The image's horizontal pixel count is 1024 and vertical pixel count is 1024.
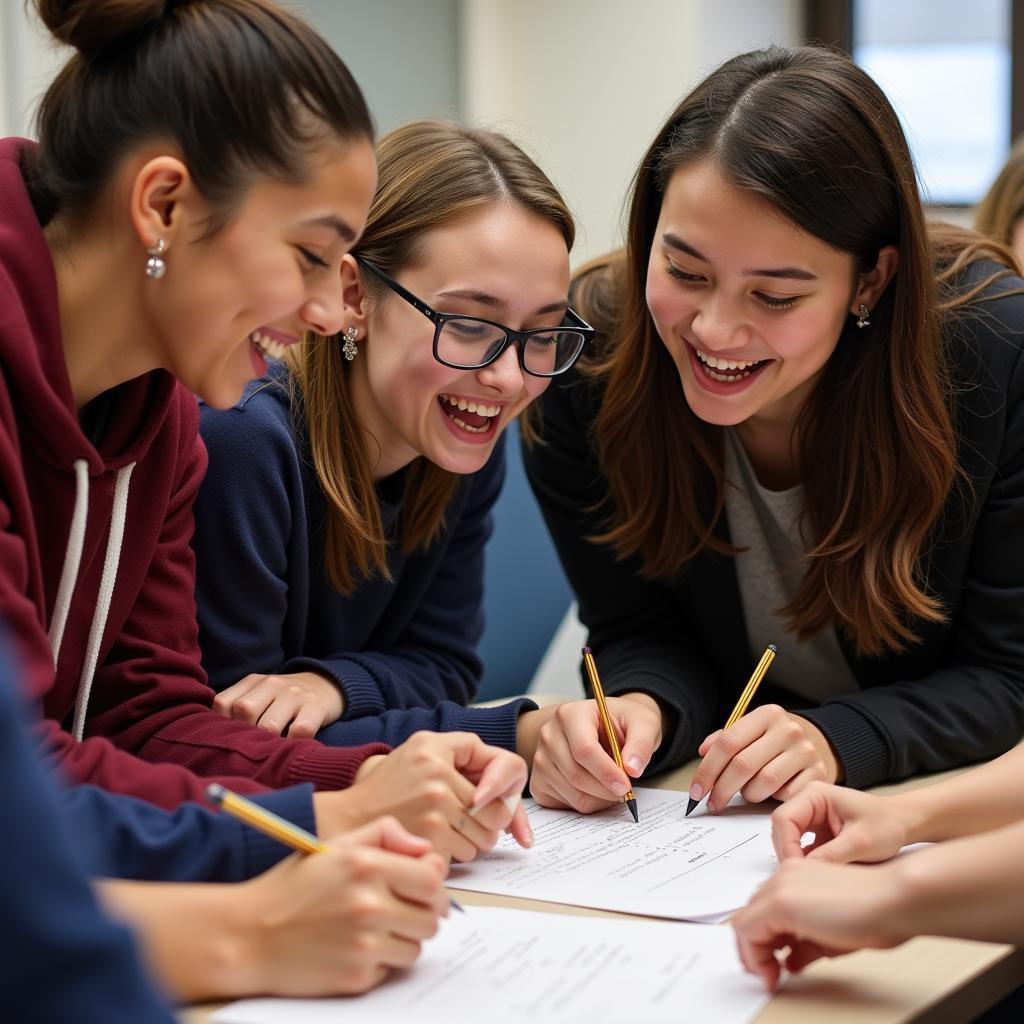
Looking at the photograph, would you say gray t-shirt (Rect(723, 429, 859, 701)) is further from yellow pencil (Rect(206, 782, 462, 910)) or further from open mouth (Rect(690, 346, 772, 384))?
yellow pencil (Rect(206, 782, 462, 910))

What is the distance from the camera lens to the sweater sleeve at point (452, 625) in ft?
5.12

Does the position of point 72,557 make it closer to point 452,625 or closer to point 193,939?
point 193,939

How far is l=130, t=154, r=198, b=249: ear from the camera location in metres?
0.98

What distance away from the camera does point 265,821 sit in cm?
82

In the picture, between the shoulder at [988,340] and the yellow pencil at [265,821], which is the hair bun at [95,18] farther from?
the shoulder at [988,340]

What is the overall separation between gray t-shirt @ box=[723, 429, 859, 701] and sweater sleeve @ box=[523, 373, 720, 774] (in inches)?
3.4

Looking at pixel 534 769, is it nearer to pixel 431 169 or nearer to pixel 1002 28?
pixel 431 169

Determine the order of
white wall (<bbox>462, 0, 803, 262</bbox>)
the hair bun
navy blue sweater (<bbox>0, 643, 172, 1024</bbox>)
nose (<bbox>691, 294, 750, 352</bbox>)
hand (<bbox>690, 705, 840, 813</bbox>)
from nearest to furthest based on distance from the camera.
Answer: navy blue sweater (<bbox>0, 643, 172, 1024</bbox>) < the hair bun < hand (<bbox>690, 705, 840, 813</bbox>) < nose (<bbox>691, 294, 750, 352</bbox>) < white wall (<bbox>462, 0, 803, 262</bbox>)

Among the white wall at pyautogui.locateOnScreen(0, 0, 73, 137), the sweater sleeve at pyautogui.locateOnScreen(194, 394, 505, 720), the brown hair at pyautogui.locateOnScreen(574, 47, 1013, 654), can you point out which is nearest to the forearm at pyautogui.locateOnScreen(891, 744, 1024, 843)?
the brown hair at pyautogui.locateOnScreen(574, 47, 1013, 654)

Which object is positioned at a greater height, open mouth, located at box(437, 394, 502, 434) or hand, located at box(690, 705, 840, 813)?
open mouth, located at box(437, 394, 502, 434)

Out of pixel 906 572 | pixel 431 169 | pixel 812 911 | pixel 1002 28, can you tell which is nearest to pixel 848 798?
pixel 812 911

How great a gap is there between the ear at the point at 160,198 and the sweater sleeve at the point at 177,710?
303mm

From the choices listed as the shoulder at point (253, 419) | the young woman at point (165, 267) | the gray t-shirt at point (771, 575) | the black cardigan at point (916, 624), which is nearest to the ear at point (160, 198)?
the young woman at point (165, 267)

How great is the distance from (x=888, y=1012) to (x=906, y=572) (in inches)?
30.1
